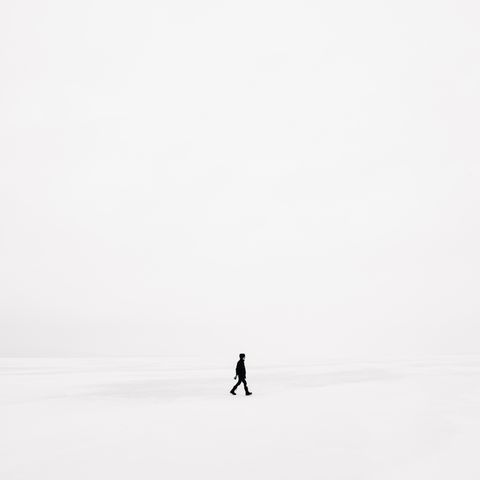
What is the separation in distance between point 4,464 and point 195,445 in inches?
145

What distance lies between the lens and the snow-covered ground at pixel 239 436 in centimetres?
850

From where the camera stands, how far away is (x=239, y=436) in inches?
447

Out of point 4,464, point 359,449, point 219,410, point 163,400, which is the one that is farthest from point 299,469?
point 163,400

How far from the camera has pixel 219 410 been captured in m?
15.4

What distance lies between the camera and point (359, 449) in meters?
10.1

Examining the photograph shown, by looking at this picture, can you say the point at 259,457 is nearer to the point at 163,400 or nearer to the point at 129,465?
the point at 129,465

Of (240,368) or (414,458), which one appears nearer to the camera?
(414,458)

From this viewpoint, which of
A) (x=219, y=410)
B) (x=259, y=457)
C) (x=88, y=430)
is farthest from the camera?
(x=219, y=410)

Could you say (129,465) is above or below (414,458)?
above

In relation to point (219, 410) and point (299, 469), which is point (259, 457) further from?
point (219, 410)

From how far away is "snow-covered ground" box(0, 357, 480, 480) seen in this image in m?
8.50

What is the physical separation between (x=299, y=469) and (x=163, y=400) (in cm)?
1044

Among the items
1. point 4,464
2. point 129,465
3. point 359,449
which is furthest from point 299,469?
point 4,464

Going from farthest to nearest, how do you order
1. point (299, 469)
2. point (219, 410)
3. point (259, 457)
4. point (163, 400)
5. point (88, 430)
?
point (163, 400), point (219, 410), point (88, 430), point (259, 457), point (299, 469)
